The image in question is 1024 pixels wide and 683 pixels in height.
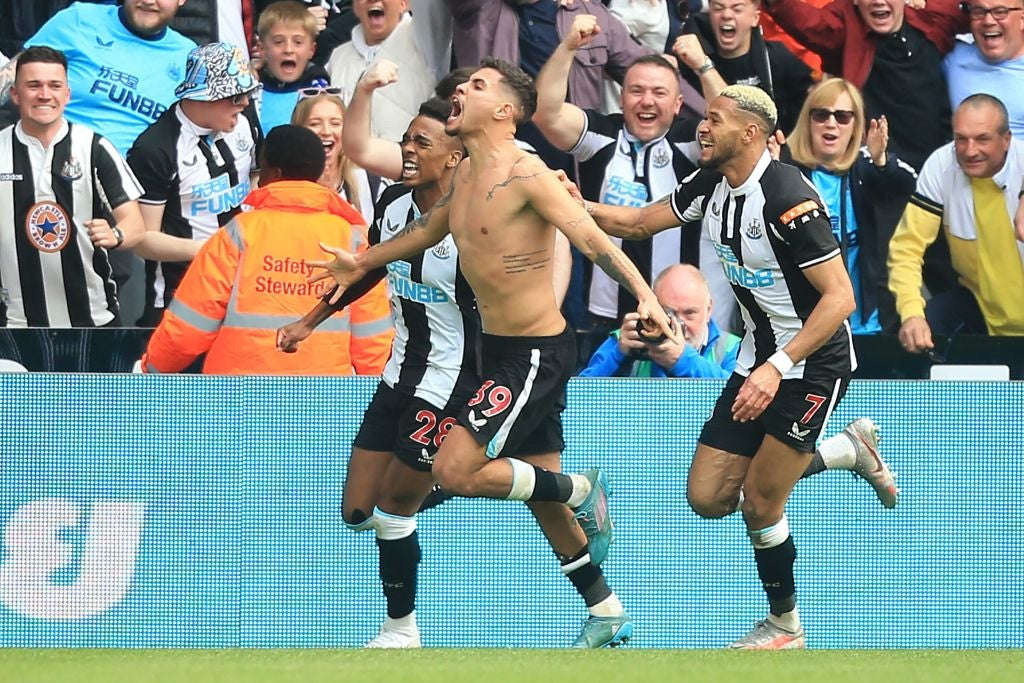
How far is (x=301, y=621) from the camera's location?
7988mm

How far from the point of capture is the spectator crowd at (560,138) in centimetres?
869

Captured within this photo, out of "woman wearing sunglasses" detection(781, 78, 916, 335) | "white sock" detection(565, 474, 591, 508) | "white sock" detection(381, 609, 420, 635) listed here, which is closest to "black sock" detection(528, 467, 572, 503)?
"white sock" detection(565, 474, 591, 508)

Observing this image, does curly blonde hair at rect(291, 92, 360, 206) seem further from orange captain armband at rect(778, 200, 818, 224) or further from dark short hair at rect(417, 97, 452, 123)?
orange captain armband at rect(778, 200, 818, 224)

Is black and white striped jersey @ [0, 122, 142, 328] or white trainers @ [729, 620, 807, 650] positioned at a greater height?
black and white striped jersey @ [0, 122, 142, 328]

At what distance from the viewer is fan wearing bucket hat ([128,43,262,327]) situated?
904 cm

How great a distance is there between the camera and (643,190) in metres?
9.26

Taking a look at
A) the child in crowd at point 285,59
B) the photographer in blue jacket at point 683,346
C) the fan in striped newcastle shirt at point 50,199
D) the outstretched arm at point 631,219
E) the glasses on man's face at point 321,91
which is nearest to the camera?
the outstretched arm at point 631,219

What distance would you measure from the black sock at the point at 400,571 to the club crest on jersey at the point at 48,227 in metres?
2.70

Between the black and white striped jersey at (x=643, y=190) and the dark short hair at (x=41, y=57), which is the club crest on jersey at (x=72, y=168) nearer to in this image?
the dark short hair at (x=41, y=57)

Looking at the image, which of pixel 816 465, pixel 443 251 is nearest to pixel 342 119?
pixel 443 251

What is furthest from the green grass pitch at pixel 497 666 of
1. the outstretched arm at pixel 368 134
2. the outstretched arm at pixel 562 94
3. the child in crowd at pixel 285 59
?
the child in crowd at pixel 285 59

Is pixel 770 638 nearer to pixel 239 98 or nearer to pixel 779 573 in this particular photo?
pixel 779 573

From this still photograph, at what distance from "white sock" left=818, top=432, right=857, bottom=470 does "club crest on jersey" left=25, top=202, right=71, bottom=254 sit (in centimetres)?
394

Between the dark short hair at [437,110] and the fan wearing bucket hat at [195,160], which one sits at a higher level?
the dark short hair at [437,110]
